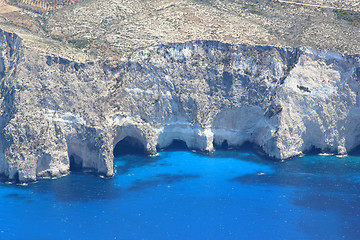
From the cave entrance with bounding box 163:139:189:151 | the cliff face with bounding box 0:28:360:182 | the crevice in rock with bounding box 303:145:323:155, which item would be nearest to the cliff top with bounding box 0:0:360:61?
the cliff face with bounding box 0:28:360:182

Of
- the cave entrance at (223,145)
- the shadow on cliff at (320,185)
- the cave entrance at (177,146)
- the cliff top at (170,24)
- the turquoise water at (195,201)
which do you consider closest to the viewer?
the turquoise water at (195,201)

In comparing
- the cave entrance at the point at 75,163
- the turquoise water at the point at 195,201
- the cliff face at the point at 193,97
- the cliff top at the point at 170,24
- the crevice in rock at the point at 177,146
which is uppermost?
the cliff top at the point at 170,24

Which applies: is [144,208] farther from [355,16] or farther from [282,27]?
[355,16]

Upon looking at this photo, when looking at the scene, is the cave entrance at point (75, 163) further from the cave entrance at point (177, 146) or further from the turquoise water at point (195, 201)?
the cave entrance at point (177, 146)

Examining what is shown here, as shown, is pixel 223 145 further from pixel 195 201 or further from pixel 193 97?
pixel 195 201

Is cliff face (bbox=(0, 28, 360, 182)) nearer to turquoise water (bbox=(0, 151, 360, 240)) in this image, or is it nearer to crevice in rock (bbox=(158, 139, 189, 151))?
crevice in rock (bbox=(158, 139, 189, 151))

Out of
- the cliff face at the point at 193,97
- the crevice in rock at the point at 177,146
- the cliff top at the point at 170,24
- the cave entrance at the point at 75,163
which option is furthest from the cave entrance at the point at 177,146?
the cliff top at the point at 170,24
